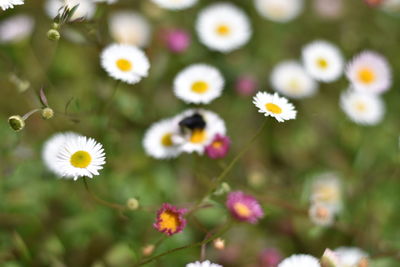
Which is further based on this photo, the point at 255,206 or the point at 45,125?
the point at 45,125

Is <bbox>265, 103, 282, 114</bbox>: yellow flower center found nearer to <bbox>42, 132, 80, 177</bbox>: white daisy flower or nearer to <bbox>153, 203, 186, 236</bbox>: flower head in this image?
<bbox>153, 203, 186, 236</bbox>: flower head

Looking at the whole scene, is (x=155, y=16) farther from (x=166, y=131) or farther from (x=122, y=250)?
(x=122, y=250)

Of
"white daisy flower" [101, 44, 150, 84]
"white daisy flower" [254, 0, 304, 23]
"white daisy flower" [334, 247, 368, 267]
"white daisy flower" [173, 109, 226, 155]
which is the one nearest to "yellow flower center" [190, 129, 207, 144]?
"white daisy flower" [173, 109, 226, 155]

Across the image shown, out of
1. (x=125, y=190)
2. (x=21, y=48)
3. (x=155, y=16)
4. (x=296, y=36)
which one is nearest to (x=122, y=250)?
(x=125, y=190)

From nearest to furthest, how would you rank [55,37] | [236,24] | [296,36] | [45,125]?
[55,37], [45,125], [236,24], [296,36]

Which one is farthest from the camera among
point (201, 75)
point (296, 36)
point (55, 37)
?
point (296, 36)

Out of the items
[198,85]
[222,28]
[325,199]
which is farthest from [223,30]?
[325,199]

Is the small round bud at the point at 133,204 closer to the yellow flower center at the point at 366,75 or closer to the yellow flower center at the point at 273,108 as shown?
the yellow flower center at the point at 273,108

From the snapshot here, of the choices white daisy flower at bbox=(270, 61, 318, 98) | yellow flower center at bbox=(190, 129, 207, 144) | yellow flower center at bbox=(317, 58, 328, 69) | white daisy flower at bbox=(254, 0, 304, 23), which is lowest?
yellow flower center at bbox=(190, 129, 207, 144)
